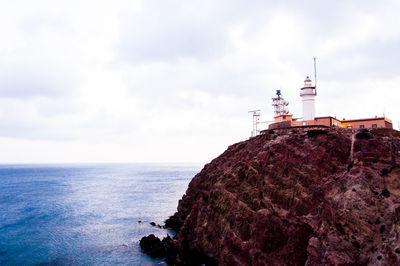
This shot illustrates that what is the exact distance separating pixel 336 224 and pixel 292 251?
6.23 metres

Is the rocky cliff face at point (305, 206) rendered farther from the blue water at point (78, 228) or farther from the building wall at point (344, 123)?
the blue water at point (78, 228)

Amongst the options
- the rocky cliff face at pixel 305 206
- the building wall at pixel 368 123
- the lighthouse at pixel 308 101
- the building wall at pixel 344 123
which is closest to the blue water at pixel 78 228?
the rocky cliff face at pixel 305 206

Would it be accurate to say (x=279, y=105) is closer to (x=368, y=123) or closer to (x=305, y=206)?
(x=368, y=123)

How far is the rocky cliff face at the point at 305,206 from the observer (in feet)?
74.9

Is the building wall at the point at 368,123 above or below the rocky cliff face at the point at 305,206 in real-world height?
above

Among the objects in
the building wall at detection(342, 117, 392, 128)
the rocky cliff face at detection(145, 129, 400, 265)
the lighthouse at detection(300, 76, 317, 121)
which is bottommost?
the rocky cliff face at detection(145, 129, 400, 265)

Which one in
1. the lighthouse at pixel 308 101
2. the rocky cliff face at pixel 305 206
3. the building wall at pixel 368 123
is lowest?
the rocky cliff face at pixel 305 206

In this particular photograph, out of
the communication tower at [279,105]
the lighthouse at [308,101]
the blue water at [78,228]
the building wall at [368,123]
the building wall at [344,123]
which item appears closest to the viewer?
the blue water at [78,228]

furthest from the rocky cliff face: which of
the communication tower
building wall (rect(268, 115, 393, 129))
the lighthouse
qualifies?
the communication tower

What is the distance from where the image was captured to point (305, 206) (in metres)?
30.9

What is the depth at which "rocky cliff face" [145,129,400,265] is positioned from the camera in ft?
74.9

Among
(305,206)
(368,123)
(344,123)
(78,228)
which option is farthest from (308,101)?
(78,228)

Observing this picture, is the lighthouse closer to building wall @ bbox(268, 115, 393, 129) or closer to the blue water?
building wall @ bbox(268, 115, 393, 129)

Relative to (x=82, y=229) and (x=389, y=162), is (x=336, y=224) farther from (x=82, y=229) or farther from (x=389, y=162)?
(x=82, y=229)
